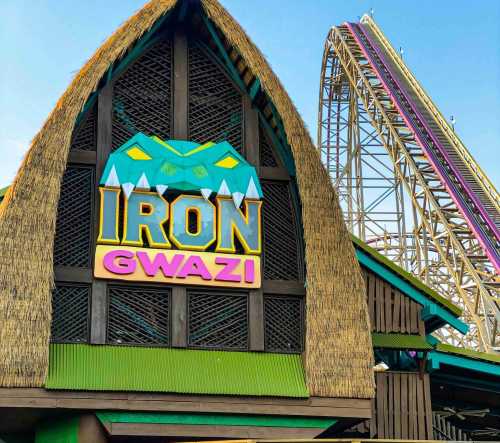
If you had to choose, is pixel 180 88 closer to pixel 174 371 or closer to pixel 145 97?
pixel 145 97

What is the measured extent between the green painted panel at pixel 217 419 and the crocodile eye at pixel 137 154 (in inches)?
169

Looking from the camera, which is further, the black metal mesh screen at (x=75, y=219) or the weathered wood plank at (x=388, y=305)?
the weathered wood plank at (x=388, y=305)

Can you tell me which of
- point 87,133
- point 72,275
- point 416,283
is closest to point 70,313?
point 72,275

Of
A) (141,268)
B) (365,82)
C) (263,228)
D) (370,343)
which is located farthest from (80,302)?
(365,82)

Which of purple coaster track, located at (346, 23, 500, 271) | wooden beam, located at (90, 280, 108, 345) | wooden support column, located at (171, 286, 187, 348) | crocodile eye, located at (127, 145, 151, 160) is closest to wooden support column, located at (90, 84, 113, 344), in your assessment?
wooden beam, located at (90, 280, 108, 345)

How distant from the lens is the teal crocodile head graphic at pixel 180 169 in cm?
1719

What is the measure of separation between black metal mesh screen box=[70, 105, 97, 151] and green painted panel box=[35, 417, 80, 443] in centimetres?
456

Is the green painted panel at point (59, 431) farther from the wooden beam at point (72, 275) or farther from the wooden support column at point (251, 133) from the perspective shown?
the wooden support column at point (251, 133)

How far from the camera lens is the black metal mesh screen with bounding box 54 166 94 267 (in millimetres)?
16734

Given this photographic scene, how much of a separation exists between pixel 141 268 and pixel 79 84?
328 centimetres

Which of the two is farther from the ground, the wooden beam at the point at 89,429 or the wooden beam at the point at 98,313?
the wooden beam at the point at 98,313

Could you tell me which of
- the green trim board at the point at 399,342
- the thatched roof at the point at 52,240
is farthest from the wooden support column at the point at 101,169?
the green trim board at the point at 399,342

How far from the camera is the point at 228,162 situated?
17891 millimetres

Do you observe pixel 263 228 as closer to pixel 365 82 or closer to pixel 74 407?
pixel 74 407
